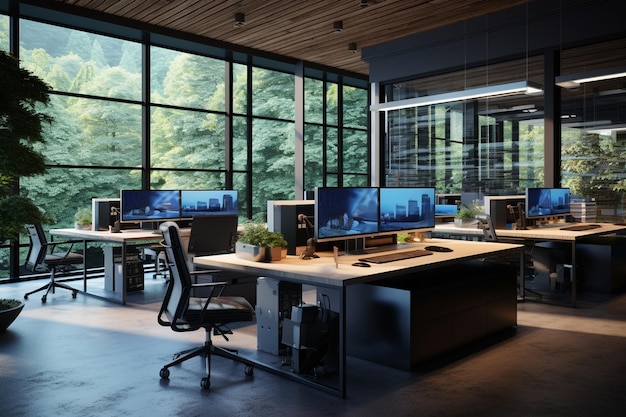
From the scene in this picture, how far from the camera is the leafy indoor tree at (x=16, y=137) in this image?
182 inches

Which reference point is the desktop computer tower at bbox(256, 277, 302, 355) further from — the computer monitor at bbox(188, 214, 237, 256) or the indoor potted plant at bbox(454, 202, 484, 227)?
the indoor potted plant at bbox(454, 202, 484, 227)

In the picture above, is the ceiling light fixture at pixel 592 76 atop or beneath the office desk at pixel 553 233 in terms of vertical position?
atop

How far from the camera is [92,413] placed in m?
2.99

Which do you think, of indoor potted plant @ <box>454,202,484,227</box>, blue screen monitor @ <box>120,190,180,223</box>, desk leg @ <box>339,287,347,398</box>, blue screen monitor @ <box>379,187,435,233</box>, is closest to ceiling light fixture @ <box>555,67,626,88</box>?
indoor potted plant @ <box>454,202,484,227</box>

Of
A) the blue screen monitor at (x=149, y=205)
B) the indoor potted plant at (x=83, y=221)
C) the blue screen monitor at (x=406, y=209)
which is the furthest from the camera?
the indoor potted plant at (x=83, y=221)

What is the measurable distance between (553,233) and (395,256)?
2.90 metres

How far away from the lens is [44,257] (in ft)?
20.0

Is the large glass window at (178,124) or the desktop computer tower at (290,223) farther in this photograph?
the large glass window at (178,124)

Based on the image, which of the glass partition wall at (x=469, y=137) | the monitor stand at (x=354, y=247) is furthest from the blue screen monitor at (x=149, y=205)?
the glass partition wall at (x=469, y=137)

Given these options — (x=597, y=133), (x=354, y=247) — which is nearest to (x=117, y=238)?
(x=354, y=247)

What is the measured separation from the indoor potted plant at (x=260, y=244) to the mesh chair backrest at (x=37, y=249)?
127 inches

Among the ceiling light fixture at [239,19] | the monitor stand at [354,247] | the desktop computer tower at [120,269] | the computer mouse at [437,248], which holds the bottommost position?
the desktop computer tower at [120,269]

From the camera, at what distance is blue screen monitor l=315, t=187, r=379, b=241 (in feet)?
12.6

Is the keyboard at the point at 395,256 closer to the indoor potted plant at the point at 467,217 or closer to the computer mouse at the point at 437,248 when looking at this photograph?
the computer mouse at the point at 437,248
